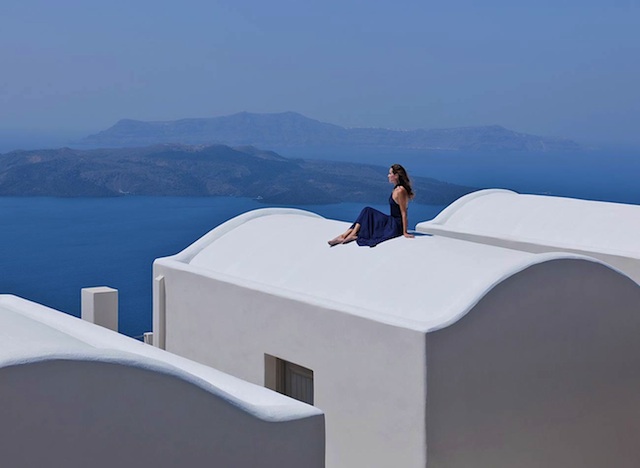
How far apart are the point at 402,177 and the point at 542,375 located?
127 inches

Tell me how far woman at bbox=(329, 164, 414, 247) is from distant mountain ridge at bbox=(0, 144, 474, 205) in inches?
2442

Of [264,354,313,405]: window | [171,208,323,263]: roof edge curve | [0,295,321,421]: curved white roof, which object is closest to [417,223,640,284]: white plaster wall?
[171,208,323,263]: roof edge curve

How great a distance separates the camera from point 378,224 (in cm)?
1344

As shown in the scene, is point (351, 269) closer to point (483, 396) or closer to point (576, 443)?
point (483, 396)

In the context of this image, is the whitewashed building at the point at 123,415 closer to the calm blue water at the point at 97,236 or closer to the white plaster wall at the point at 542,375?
the white plaster wall at the point at 542,375

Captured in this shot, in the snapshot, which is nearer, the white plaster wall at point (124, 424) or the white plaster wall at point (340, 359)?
the white plaster wall at point (124, 424)

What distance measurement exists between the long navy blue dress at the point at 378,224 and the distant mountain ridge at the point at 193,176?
62040 mm

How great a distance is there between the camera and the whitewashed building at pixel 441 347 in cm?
1098

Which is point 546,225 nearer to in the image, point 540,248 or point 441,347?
point 540,248

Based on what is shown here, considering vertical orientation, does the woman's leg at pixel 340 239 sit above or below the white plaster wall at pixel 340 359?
above

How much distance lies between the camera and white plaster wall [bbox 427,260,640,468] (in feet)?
36.1

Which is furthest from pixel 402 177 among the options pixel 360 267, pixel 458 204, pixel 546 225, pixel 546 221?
pixel 458 204

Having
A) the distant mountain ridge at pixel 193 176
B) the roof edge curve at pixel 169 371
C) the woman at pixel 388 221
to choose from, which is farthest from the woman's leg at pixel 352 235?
the distant mountain ridge at pixel 193 176

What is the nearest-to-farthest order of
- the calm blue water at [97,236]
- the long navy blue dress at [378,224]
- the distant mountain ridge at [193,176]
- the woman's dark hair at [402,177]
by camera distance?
the woman's dark hair at [402,177], the long navy blue dress at [378,224], the calm blue water at [97,236], the distant mountain ridge at [193,176]
